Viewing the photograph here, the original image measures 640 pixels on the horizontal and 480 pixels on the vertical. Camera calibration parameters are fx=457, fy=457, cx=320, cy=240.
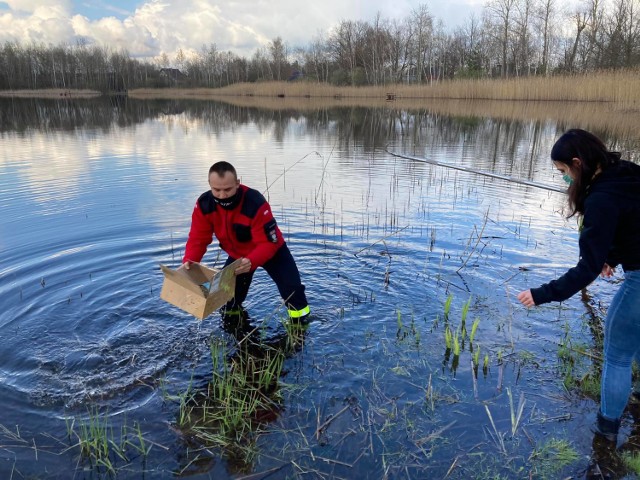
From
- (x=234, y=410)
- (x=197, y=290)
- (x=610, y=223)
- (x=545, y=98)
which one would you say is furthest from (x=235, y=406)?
(x=545, y=98)

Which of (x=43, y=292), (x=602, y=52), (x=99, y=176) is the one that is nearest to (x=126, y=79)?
(x=602, y=52)

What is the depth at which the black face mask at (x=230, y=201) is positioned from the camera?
4559 mm

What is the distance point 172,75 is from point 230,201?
10236 cm

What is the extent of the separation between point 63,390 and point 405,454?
2.95 metres

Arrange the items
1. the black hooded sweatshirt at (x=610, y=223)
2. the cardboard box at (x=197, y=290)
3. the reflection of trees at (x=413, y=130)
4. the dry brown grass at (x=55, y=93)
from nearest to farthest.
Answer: the black hooded sweatshirt at (x=610, y=223), the cardboard box at (x=197, y=290), the reflection of trees at (x=413, y=130), the dry brown grass at (x=55, y=93)

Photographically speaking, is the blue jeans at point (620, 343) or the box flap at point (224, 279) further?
the box flap at point (224, 279)

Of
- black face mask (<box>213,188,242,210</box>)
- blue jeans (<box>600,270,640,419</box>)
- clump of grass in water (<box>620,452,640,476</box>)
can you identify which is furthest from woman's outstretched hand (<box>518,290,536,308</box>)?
black face mask (<box>213,188,242,210</box>)

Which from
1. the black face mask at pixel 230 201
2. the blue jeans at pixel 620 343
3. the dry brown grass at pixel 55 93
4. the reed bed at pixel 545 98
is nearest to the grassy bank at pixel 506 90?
the reed bed at pixel 545 98

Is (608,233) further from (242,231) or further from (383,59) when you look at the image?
(383,59)

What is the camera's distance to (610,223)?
269 cm

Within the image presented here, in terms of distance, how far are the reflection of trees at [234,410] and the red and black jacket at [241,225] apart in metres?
0.92

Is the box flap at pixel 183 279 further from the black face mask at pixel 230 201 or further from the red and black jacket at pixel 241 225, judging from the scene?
the black face mask at pixel 230 201

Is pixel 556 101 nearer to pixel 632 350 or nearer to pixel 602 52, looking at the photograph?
pixel 602 52

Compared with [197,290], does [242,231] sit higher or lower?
higher
